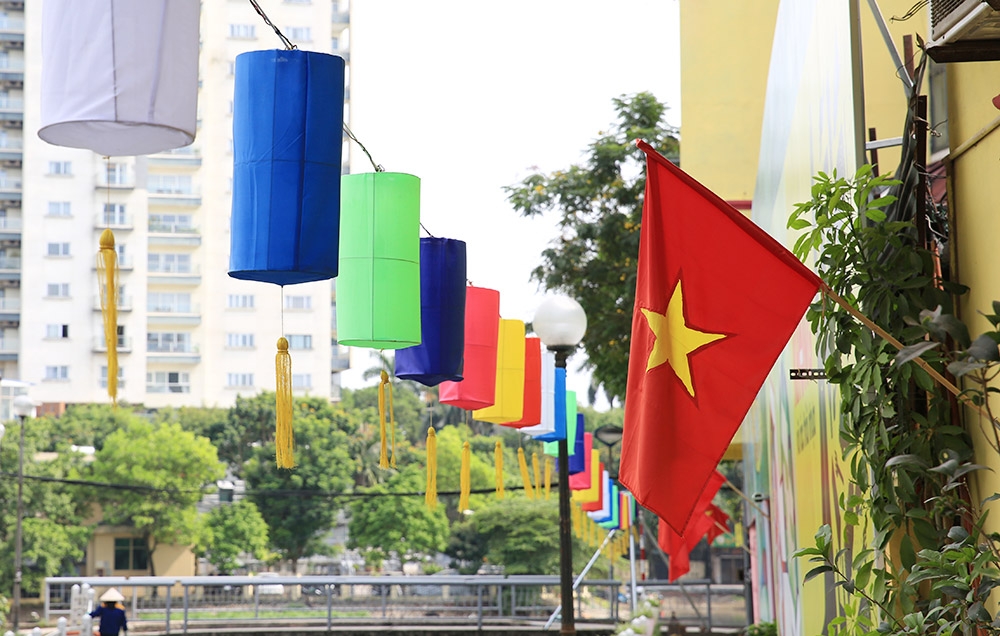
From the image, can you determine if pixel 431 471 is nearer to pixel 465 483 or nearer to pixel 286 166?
pixel 465 483

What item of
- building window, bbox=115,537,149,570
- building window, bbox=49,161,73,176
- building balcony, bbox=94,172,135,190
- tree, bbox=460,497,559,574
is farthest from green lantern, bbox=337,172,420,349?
building window, bbox=49,161,73,176

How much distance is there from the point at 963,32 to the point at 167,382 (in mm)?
71296

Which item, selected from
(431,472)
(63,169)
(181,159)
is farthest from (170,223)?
(431,472)

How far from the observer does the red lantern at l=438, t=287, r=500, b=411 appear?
743 cm

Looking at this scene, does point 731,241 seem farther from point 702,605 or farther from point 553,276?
point 702,605

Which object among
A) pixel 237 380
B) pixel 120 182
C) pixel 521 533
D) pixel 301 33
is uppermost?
pixel 301 33

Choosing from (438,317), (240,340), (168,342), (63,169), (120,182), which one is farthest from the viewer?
(240,340)

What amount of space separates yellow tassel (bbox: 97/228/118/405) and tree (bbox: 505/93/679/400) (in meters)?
12.1

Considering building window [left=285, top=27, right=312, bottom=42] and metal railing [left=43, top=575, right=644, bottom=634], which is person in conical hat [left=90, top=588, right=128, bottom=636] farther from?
building window [left=285, top=27, right=312, bottom=42]

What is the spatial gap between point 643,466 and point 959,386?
2.49 feet

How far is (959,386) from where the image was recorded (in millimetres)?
2875

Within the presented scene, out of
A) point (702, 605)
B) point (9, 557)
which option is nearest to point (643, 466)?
point (702, 605)

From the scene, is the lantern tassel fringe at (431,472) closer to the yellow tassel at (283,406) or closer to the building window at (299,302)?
the yellow tassel at (283,406)

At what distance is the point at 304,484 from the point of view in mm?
48375
